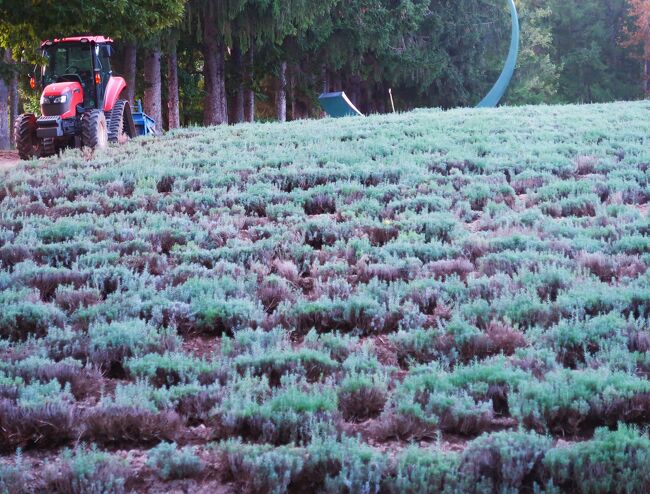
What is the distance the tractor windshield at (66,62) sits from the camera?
1916 cm

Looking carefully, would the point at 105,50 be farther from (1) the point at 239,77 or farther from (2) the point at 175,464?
(2) the point at 175,464

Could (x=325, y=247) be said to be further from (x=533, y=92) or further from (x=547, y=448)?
(x=533, y=92)

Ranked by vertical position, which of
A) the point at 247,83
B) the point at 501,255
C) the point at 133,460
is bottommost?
the point at 133,460

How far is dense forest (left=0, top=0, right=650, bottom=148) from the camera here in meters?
21.3

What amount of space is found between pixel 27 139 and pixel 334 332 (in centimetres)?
1459

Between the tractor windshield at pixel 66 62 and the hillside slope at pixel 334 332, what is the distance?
7013 millimetres

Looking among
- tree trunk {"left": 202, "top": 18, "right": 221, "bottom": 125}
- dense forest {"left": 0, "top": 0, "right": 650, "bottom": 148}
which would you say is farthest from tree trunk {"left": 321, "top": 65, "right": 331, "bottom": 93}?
tree trunk {"left": 202, "top": 18, "right": 221, "bottom": 125}

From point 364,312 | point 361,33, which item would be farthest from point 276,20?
point 364,312

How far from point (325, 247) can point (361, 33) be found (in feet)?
91.3

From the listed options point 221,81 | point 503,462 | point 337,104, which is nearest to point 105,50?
point 221,81

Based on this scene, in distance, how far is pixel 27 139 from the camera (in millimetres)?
19219

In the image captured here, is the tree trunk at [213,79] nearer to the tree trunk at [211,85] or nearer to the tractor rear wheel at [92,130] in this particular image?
the tree trunk at [211,85]

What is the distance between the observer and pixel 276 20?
27.8 meters

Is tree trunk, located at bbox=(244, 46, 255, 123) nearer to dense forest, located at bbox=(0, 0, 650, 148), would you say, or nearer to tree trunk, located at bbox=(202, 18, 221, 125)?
dense forest, located at bbox=(0, 0, 650, 148)
